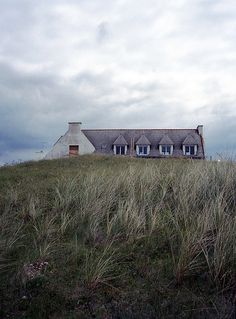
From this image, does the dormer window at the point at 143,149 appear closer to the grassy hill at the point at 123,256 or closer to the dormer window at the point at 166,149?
the dormer window at the point at 166,149

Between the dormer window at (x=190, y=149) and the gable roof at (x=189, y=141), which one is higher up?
the gable roof at (x=189, y=141)

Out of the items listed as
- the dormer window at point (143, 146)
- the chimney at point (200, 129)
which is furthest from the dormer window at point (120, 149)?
the chimney at point (200, 129)

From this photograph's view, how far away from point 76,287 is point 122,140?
40.9 metres

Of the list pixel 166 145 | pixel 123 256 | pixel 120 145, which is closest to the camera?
pixel 123 256

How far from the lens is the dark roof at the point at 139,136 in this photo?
45.4 m

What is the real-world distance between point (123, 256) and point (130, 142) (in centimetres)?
4003

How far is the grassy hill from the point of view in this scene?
4.38 m

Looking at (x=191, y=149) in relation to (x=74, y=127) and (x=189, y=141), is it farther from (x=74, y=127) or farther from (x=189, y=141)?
(x=74, y=127)

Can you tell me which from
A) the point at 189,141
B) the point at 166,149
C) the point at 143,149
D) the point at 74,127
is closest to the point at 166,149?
the point at 166,149

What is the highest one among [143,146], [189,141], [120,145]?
[189,141]

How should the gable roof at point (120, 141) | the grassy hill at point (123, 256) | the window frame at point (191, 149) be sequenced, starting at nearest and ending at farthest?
the grassy hill at point (123, 256) → the window frame at point (191, 149) → the gable roof at point (120, 141)

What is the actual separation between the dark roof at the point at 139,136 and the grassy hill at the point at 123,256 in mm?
37786

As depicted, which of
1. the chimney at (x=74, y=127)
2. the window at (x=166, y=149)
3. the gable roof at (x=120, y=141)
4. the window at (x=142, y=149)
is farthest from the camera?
the window at (x=142, y=149)

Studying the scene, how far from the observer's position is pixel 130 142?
148 feet
